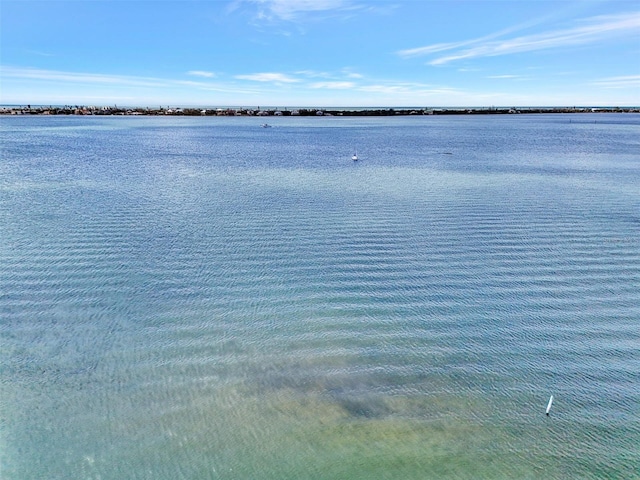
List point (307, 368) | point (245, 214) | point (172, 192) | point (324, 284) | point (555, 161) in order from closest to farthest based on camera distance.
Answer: point (307, 368)
point (324, 284)
point (245, 214)
point (172, 192)
point (555, 161)

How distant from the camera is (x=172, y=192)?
2972 centimetres

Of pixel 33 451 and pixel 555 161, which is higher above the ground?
pixel 555 161

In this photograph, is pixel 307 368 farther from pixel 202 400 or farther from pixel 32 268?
pixel 32 268

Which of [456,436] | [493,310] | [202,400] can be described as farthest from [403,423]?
[493,310]

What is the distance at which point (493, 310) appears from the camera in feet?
45.3

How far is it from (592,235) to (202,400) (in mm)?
18859

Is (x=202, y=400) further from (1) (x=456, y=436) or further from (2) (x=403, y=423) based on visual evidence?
(1) (x=456, y=436)

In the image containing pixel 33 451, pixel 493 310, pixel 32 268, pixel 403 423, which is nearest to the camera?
pixel 33 451

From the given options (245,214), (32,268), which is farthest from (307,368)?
(245,214)

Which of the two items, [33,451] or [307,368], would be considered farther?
[307,368]

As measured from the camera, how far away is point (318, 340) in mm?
12133

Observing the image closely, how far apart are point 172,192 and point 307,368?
2180 cm

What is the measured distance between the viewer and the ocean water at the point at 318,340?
860cm

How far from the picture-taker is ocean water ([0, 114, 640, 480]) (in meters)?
8.60
